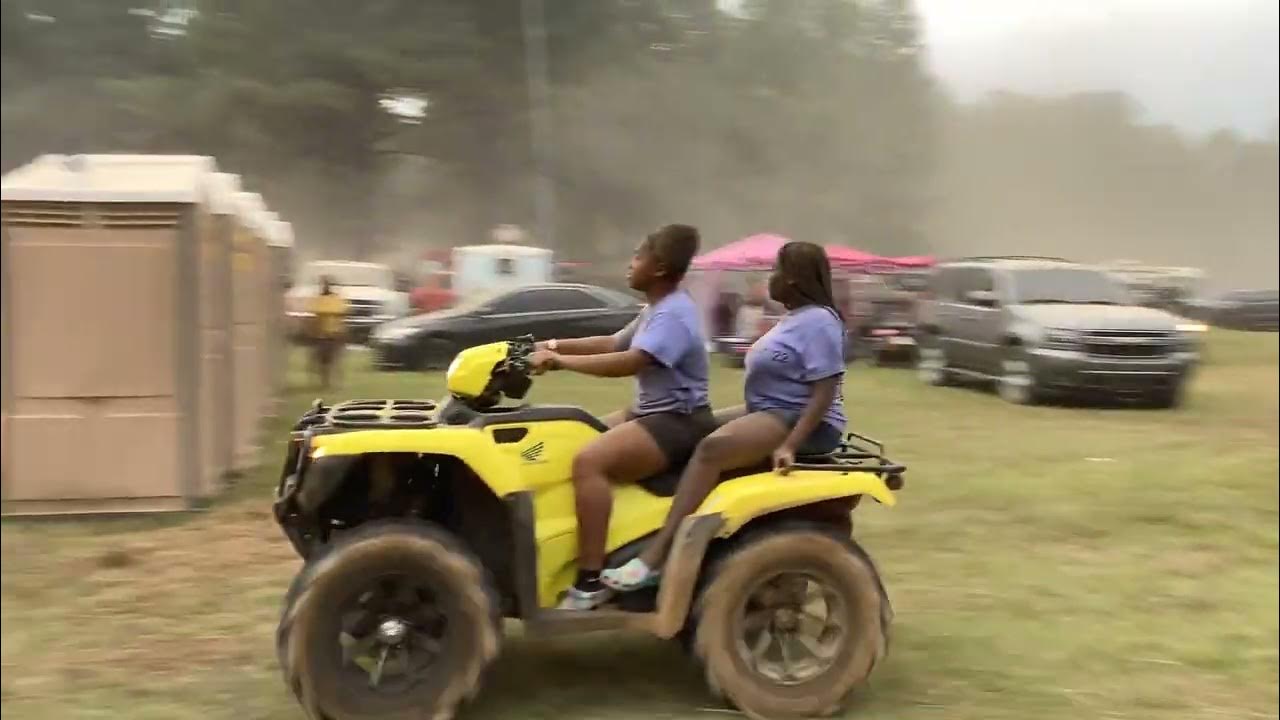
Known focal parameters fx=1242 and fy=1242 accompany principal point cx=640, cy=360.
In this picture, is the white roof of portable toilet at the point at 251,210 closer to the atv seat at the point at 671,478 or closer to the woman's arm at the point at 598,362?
the woman's arm at the point at 598,362

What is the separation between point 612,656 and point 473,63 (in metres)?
2.07

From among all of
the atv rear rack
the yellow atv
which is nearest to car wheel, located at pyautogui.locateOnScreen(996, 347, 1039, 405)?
the atv rear rack

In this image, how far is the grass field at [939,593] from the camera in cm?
401

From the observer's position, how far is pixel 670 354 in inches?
145

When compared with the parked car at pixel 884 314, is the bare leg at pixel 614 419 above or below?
below

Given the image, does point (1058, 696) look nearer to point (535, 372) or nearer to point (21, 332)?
point (535, 372)

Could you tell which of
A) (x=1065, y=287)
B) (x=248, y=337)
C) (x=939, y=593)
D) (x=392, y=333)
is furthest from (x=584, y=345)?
(x=248, y=337)

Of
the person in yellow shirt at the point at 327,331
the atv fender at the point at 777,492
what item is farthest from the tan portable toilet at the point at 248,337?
A: the atv fender at the point at 777,492

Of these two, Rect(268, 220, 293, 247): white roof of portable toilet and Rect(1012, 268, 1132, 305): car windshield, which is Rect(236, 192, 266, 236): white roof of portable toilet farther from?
Rect(1012, 268, 1132, 305): car windshield

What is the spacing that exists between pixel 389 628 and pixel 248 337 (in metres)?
3.87

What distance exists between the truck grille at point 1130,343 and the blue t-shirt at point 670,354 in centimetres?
401

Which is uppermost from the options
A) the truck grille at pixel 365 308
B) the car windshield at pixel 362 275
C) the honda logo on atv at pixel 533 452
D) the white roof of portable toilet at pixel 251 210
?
the white roof of portable toilet at pixel 251 210

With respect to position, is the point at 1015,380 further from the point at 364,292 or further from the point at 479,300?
the point at 364,292

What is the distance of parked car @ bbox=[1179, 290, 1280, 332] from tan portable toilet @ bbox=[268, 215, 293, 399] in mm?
3445
